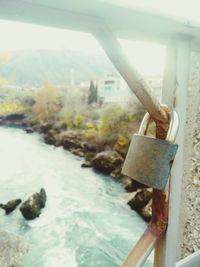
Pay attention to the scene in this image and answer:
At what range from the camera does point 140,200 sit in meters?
5.07

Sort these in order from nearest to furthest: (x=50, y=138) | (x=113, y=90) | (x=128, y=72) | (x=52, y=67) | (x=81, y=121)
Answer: (x=128, y=72) → (x=52, y=67) → (x=113, y=90) → (x=81, y=121) → (x=50, y=138)

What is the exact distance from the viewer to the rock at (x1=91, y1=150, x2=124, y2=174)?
16.5 ft

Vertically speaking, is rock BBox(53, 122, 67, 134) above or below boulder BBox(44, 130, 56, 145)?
above

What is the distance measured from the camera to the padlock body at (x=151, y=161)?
563mm

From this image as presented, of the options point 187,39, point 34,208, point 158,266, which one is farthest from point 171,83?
point 34,208

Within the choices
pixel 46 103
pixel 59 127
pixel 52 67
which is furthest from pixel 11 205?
pixel 52 67

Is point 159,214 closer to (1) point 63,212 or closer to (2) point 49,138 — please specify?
(2) point 49,138

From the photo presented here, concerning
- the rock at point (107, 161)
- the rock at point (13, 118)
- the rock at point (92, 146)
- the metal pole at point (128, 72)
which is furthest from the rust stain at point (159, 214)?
the rock at point (107, 161)

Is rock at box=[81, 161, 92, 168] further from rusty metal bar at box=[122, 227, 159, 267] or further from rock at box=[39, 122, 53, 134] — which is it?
rusty metal bar at box=[122, 227, 159, 267]

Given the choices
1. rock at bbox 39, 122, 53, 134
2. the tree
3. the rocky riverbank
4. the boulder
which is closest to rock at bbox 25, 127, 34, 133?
the rocky riverbank

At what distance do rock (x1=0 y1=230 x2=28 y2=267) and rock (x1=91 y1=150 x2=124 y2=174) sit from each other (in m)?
1.92

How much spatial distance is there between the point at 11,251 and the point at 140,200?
228 cm

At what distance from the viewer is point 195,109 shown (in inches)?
35.4

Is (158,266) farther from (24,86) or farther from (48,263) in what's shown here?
(48,263)
